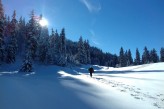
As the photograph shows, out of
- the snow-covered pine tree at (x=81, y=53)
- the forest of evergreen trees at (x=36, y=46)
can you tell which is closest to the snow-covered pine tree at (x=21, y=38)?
the forest of evergreen trees at (x=36, y=46)

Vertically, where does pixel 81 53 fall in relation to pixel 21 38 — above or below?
below

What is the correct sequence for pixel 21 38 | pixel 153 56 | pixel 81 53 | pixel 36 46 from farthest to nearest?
pixel 153 56, pixel 81 53, pixel 21 38, pixel 36 46

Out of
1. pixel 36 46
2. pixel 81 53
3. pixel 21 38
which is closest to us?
pixel 36 46

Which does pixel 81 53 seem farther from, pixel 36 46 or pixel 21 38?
pixel 36 46

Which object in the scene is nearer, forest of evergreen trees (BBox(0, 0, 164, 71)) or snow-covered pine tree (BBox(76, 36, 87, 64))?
forest of evergreen trees (BBox(0, 0, 164, 71))

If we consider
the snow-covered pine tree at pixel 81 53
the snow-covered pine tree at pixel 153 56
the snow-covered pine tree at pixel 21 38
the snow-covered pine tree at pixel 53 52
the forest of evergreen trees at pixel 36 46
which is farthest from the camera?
the snow-covered pine tree at pixel 153 56

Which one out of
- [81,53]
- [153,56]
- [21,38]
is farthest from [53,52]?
[153,56]

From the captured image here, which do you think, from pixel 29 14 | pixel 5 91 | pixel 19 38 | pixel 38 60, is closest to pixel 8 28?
pixel 19 38

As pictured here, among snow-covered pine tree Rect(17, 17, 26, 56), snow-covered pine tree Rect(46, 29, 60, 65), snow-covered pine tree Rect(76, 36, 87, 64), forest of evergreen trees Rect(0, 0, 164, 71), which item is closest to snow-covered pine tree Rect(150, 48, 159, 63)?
forest of evergreen trees Rect(0, 0, 164, 71)

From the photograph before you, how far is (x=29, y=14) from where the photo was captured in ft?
167

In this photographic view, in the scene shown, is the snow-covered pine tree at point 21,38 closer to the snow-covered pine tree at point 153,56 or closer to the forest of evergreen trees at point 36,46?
the forest of evergreen trees at point 36,46

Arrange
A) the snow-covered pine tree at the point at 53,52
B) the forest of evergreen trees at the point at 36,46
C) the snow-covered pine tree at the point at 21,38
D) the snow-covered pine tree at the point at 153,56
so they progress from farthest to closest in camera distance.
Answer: the snow-covered pine tree at the point at 153,56, the snow-covered pine tree at the point at 21,38, the snow-covered pine tree at the point at 53,52, the forest of evergreen trees at the point at 36,46

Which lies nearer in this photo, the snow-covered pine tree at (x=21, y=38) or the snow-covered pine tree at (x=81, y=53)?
the snow-covered pine tree at (x=21, y=38)

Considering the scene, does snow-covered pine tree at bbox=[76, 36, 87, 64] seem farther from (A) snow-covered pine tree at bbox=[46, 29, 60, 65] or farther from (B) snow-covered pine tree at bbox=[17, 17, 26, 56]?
(B) snow-covered pine tree at bbox=[17, 17, 26, 56]
